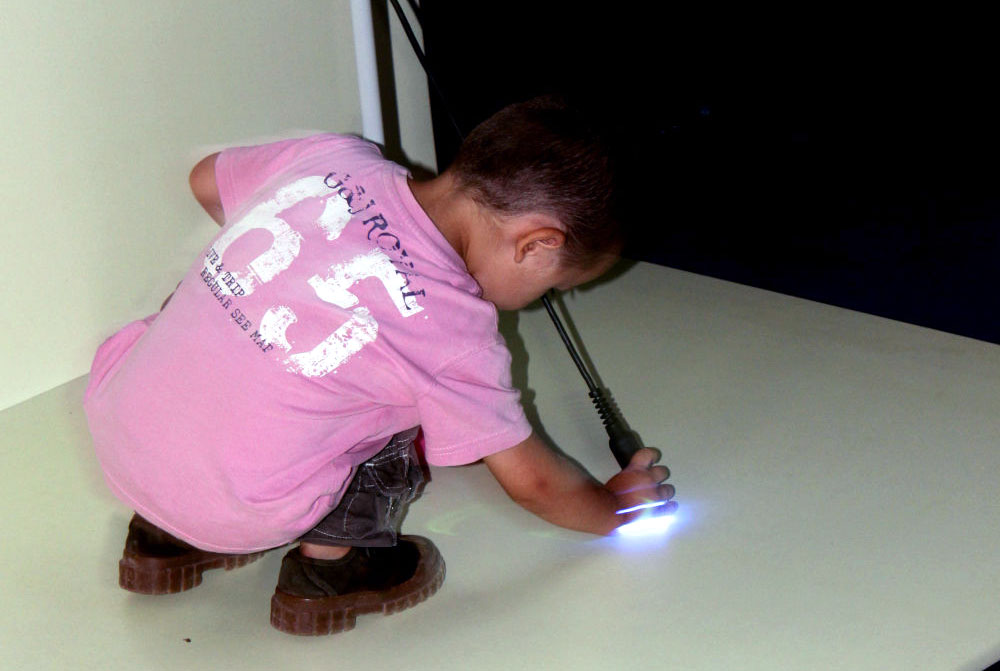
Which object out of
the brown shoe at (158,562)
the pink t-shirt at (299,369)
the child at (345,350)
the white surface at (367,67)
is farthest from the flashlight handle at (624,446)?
the white surface at (367,67)

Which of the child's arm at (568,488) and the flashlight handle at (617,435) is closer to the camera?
the child's arm at (568,488)

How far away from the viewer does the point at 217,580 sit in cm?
102

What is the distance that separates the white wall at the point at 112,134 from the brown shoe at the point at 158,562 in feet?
1.47

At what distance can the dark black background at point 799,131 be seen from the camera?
1085 mm

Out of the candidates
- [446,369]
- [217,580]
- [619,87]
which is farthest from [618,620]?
[619,87]

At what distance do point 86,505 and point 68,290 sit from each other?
34cm

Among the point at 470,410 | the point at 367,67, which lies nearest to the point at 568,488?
the point at 470,410

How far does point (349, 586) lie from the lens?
0.97m

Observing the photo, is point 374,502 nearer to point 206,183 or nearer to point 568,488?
point 568,488

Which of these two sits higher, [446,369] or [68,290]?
[446,369]

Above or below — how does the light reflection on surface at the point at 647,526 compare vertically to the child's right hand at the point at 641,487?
below


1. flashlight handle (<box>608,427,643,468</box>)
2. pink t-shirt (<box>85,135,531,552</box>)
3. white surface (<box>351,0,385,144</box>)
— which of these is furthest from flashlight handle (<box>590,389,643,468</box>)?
white surface (<box>351,0,385,144</box>)

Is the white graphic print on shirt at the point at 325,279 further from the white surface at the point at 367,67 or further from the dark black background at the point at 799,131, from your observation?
the white surface at the point at 367,67

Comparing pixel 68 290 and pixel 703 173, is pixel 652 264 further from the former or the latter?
pixel 68 290
